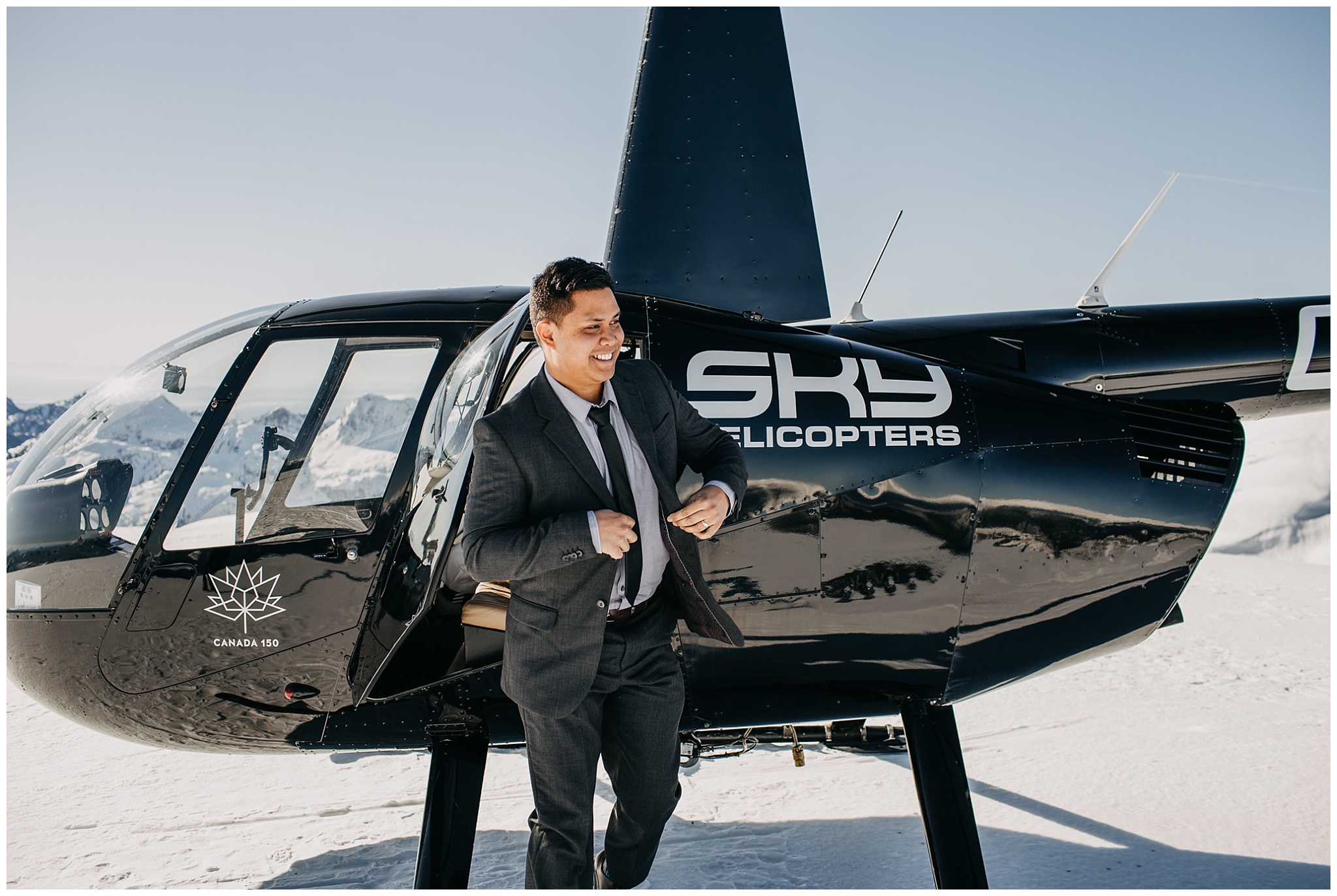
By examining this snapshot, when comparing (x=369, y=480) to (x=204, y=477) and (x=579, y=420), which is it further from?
(x=579, y=420)

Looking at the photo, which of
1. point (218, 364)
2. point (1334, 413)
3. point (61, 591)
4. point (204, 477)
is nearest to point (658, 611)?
point (204, 477)

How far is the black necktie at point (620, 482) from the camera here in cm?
195

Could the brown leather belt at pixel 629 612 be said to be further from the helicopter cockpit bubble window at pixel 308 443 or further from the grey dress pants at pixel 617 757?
the helicopter cockpit bubble window at pixel 308 443

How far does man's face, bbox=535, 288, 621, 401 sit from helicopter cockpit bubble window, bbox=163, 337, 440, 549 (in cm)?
102

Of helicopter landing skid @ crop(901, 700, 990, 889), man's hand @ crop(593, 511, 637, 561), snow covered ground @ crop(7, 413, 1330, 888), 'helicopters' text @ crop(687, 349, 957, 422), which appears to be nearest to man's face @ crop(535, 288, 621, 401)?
man's hand @ crop(593, 511, 637, 561)

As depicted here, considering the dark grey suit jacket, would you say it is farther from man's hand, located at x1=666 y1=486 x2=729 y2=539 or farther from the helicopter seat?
the helicopter seat

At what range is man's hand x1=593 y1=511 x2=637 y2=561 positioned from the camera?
174cm

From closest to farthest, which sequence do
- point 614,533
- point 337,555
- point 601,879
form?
point 614,533
point 601,879
point 337,555

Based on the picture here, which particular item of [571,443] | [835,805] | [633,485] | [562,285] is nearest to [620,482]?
[633,485]

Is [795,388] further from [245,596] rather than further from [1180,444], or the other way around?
[245,596]

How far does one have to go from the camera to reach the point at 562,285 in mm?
1852

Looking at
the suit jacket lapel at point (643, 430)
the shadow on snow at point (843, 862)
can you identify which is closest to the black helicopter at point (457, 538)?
the suit jacket lapel at point (643, 430)

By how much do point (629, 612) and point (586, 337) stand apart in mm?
704

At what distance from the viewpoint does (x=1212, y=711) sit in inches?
184
